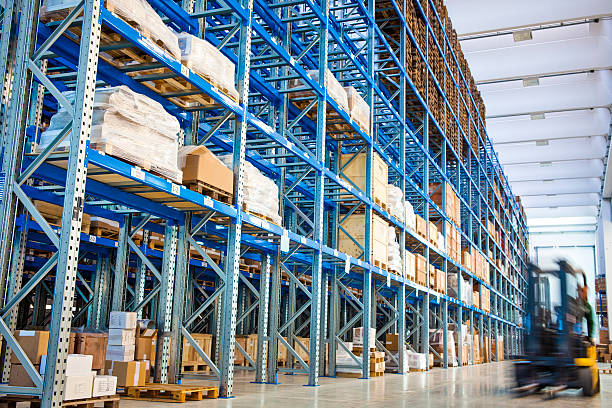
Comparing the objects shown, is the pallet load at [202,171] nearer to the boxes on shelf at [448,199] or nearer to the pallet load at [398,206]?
the pallet load at [398,206]

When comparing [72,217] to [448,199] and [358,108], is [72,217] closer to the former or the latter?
[358,108]

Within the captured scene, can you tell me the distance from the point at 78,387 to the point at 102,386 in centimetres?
27

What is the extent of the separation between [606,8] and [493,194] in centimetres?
944

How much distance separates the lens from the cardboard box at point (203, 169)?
6.47 m

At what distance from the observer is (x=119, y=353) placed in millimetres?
6762

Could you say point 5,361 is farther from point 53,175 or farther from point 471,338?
point 471,338

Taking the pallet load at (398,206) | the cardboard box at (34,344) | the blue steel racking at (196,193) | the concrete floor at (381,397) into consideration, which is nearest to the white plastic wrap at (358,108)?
the blue steel racking at (196,193)

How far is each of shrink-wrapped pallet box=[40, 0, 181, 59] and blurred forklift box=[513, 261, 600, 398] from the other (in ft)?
22.5

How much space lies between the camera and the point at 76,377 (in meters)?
4.95

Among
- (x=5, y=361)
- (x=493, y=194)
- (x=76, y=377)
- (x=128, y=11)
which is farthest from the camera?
(x=493, y=194)

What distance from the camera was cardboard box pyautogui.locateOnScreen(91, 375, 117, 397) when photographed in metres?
5.12

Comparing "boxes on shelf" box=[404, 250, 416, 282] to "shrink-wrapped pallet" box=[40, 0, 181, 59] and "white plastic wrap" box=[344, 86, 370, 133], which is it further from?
"shrink-wrapped pallet" box=[40, 0, 181, 59]

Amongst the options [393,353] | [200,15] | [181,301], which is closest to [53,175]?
[181,301]

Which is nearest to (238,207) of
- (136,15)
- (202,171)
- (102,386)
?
(202,171)
